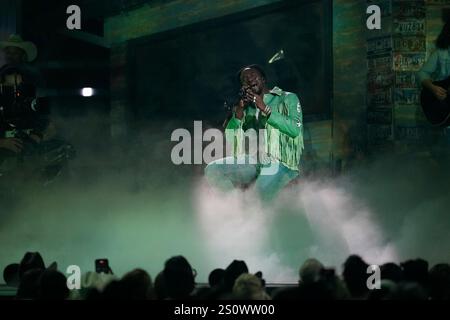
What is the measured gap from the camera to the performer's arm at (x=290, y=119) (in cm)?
655

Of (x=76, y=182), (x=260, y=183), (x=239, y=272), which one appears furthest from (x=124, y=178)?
(x=239, y=272)

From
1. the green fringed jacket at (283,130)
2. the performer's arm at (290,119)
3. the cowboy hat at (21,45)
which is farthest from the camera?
the cowboy hat at (21,45)

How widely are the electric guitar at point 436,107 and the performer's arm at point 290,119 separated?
42.7 inches

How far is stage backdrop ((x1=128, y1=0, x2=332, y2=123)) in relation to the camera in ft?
22.0

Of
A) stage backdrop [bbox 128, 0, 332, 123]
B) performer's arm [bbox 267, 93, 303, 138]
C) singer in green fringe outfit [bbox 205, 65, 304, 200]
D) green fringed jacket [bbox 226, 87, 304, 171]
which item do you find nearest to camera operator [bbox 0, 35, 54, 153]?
stage backdrop [bbox 128, 0, 332, 123]

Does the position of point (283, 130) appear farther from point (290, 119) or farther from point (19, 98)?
point (19, 98)

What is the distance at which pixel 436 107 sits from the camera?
6375 millimetres

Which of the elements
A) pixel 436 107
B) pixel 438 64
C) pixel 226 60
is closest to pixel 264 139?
pixel 226 60

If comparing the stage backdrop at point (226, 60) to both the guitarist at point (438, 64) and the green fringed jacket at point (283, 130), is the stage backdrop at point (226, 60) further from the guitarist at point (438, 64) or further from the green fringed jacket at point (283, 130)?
the guitarist at point (438, 64)

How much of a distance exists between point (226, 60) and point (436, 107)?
199 centimetres

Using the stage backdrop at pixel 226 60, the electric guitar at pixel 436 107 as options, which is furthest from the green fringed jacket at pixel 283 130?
the electric guitar at pixel 436 107
